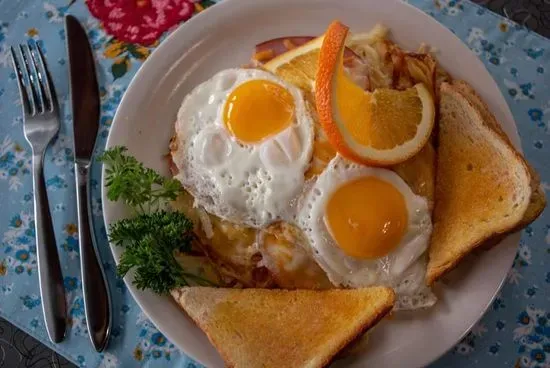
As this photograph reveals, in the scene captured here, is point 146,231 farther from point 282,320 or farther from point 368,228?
point 368,228

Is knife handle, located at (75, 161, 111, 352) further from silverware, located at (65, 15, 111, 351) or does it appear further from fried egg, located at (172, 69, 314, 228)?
fried egg, located at (172, 69, 314, 228)

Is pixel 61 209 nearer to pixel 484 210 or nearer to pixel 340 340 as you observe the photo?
pixel 340 340

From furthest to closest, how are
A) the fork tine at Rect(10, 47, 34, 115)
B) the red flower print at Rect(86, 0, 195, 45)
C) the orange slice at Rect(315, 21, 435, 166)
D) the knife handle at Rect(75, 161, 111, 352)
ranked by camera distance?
the red flower print at Rect(86, 0, 195, 45) < the fork tine at Rect(10, 47, 34, 115) < the knife handle at Rect(75, 161, 111, 352) < the orange slice at Rect(315, 21, 435, 166)

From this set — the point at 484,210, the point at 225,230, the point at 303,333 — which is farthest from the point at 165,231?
the point at 484,210

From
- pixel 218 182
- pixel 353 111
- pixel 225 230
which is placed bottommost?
pixel 225 230

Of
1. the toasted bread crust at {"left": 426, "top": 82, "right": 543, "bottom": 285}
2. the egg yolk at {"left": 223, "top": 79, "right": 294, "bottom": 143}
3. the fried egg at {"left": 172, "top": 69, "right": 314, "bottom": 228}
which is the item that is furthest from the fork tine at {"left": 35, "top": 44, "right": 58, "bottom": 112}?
the toasted bread crust at {"left": 426, "top": 82, "right": 543, "bottom": 285}

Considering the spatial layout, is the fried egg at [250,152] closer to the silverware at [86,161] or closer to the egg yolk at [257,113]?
the egg yolk at [257,113]
